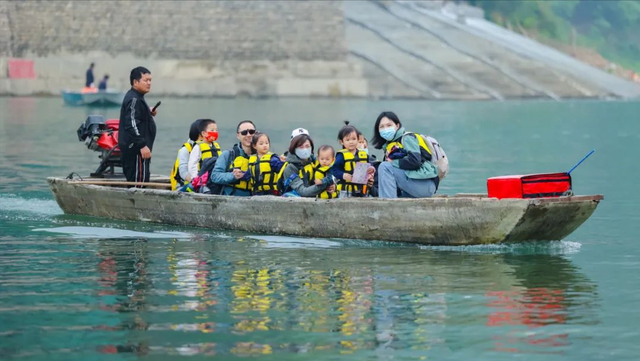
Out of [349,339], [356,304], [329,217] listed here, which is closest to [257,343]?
[349,339]

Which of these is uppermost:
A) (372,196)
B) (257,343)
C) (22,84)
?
(22,84)

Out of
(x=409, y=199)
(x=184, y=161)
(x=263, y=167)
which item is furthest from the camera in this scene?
(x=184, y=161)

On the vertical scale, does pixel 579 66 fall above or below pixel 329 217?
above

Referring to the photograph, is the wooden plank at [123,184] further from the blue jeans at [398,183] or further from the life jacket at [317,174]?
the blue jeans at [398,183]

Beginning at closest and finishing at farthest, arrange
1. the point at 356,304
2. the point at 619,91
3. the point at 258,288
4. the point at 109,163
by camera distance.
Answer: the point at 356,304 → the point at 258,288 → the point at 109,163 → the point at 619,91

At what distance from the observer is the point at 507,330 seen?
9.49 m

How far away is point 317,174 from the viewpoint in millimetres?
13711

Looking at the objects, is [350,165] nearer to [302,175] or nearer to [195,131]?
[302,175]

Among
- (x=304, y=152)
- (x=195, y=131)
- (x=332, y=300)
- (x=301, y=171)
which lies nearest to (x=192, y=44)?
(x=195, y=131)

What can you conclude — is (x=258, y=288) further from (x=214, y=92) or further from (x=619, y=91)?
(x=619, y=91)

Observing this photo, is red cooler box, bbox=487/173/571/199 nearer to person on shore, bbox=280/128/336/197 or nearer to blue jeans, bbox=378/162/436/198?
blue jeans, bbox=378/162/436/198

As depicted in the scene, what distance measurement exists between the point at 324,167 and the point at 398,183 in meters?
0.78

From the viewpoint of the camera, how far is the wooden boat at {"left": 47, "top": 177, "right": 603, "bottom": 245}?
12422mm

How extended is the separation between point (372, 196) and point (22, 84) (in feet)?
161
